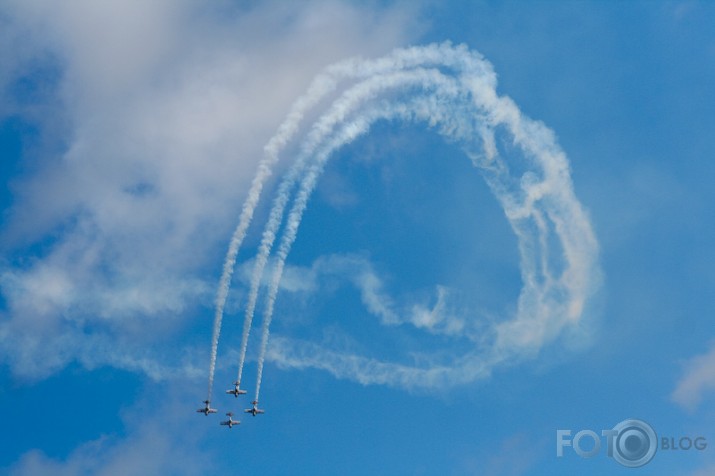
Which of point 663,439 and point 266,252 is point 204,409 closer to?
point 266,252

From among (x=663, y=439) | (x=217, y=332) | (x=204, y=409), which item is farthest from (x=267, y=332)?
(x=663, y=439)

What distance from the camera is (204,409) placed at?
7219cm

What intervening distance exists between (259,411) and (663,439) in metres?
37.4

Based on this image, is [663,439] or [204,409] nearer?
[663,439]

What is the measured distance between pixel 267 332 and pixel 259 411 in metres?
18.8

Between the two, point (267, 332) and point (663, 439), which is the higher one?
point (267, 332)

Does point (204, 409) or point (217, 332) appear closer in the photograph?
point (217, 332)

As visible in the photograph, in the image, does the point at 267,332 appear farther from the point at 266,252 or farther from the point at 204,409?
the point at 204,409

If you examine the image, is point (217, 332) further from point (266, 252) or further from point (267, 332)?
point (266, 252)

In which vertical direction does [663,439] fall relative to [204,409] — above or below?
below

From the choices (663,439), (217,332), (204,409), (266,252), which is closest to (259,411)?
(204,409)

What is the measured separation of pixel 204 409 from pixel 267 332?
1828cm

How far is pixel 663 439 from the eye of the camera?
5703 centimetres

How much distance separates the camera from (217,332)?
5828 centimetres
